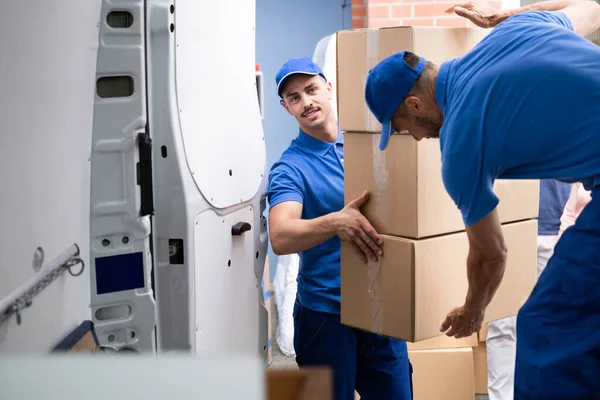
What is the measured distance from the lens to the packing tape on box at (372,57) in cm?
266

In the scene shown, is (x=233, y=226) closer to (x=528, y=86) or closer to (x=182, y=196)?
(x=182, y=196)

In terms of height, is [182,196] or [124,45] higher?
[124,45]

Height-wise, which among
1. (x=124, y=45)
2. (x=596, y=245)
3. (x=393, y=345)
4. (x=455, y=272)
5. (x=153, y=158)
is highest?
(x=124, y=45)

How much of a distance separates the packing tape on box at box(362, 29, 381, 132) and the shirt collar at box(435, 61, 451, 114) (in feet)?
1.22

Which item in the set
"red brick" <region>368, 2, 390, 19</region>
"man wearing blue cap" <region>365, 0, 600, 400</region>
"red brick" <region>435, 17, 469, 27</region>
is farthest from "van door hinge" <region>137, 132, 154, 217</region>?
"red brick" <region>435, 17, 469, 27</region>

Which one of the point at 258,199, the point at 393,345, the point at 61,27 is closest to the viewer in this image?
the point at 61,27

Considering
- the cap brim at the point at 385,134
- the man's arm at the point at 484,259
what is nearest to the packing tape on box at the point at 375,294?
the man's arm at the point at 484,259

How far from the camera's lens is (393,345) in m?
2.98

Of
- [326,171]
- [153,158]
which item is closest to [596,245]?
[326,171]

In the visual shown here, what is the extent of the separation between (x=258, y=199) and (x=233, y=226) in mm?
327

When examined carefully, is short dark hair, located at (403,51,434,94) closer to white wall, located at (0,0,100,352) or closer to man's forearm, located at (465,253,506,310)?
man's forearm, located at (465,253,506,310)

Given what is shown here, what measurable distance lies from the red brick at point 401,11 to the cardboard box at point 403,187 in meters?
2.15

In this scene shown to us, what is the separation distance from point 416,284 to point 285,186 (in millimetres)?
632

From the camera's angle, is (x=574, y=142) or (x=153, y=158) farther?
(x=153, y=158)
